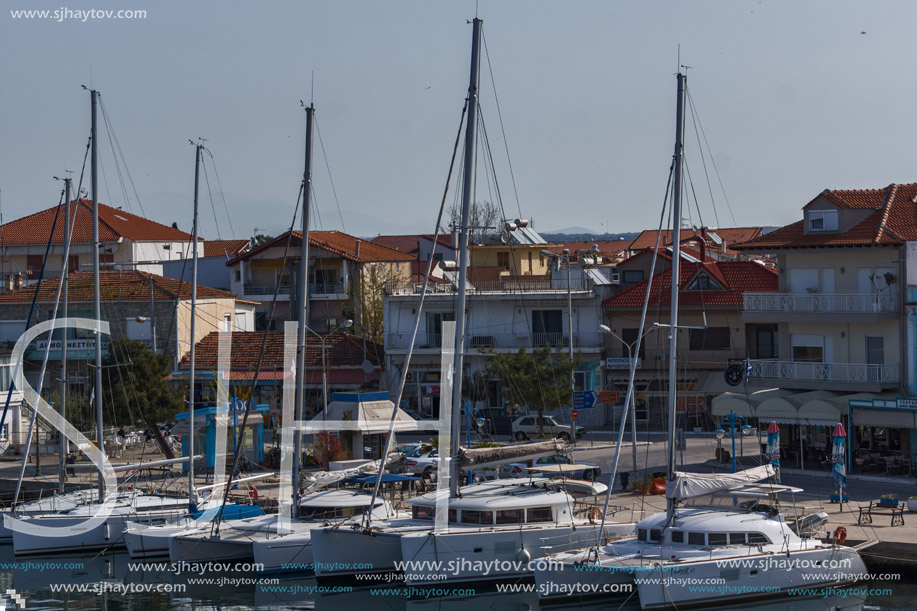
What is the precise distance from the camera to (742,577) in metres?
25.4

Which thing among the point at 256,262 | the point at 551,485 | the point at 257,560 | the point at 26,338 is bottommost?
the point at 257,560

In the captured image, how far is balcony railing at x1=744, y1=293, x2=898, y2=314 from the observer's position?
132ft

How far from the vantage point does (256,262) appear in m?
72.4

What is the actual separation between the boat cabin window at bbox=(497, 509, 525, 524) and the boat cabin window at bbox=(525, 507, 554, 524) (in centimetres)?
18

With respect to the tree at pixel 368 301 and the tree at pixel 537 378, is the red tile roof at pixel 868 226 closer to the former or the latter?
the tree at pixel 537 378

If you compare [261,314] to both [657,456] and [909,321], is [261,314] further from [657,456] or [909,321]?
[909,321]

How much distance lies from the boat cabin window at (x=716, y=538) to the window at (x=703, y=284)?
109 feet

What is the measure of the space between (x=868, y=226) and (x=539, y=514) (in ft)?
67.5

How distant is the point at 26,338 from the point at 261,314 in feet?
90.4

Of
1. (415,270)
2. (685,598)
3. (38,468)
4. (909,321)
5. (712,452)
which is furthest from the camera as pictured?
(415,270)

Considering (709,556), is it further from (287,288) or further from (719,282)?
(287,288)

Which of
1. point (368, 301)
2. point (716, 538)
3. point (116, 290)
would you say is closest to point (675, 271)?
point (716, 538)

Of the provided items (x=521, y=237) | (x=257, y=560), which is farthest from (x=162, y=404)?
(x=521, y=237)

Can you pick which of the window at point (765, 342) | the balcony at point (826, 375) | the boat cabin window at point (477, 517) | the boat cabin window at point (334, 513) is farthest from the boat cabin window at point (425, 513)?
the window at point (765, 342)
